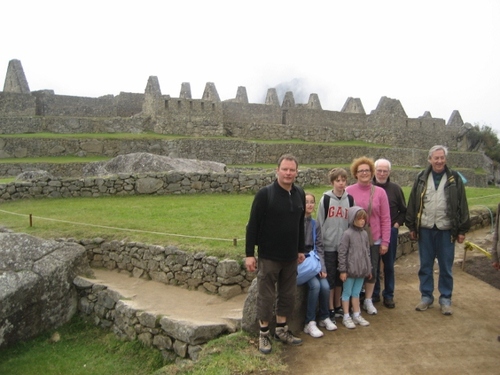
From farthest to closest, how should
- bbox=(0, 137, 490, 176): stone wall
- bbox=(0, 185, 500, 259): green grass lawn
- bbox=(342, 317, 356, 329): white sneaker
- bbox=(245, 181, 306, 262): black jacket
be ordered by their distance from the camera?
bbox=(0, 137, 490, 176): stone wall < bbox=(0, 185, 500, 259): green grass lawn < bbox=(342, 317, 356, 329): white sneaker < bbox=(245, 181, 306, 262): black jacket

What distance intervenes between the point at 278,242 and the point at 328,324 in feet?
4.75

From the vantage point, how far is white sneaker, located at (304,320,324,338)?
5.84 meters

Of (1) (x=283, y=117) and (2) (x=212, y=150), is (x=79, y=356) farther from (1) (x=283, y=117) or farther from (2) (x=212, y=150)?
(1) (x=283, y=117)

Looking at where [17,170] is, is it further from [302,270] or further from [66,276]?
[302,270]

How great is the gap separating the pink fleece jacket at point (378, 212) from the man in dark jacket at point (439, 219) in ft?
1.57

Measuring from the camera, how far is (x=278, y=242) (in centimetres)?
543

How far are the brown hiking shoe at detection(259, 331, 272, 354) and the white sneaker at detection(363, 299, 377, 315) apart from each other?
5.71ft

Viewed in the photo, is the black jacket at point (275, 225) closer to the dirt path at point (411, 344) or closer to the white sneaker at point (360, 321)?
the dirt path at point (411, 344)

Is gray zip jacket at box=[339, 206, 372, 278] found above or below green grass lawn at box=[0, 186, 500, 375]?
above

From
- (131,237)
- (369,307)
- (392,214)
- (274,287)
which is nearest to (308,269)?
(274,287)

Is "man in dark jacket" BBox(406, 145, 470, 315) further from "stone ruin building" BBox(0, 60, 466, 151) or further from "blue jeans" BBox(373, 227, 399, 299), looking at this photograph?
"stone ruin building" BBox(0, 60, 466, 151)

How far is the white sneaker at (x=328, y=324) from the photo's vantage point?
19.8 feet

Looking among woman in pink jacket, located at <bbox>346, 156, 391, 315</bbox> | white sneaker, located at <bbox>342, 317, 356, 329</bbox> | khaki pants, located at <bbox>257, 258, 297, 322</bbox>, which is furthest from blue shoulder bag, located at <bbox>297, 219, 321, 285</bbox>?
woman in pink jacket, located at <bbox>346, 156, 391, 315</bbox>

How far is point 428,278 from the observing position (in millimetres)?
6828
